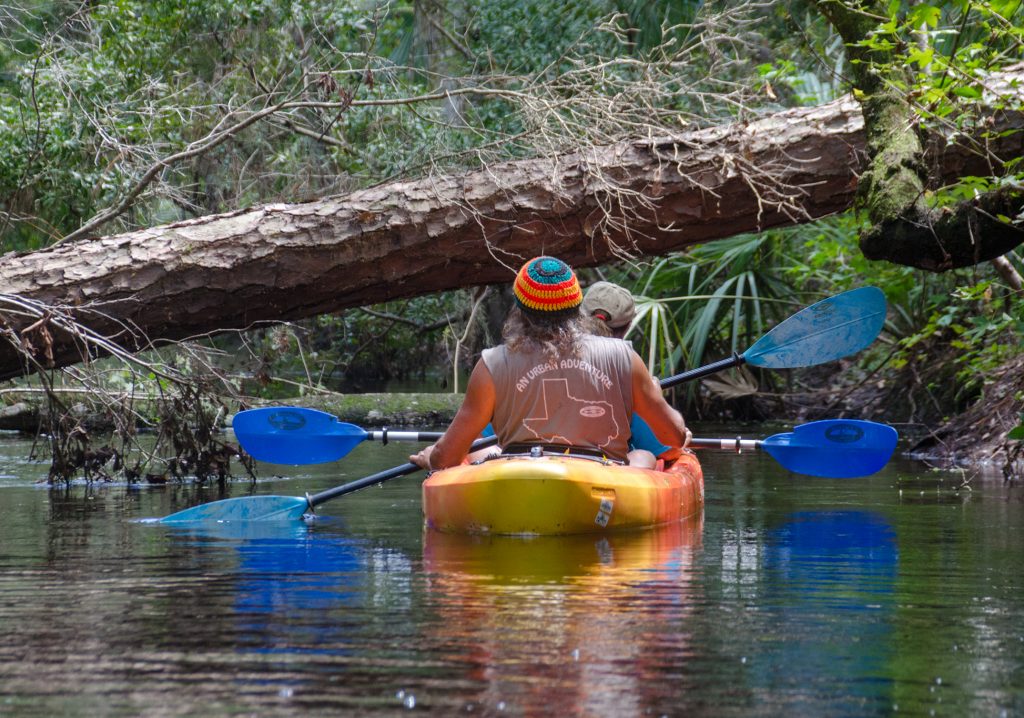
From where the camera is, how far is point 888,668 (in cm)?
306

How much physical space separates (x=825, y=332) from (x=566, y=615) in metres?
4.33

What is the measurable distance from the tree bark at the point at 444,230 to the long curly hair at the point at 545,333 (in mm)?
1912

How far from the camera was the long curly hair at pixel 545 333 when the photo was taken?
5.54 meters

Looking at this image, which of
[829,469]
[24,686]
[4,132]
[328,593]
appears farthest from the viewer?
[4,132]

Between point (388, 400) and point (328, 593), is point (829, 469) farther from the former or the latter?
point (388, 400)

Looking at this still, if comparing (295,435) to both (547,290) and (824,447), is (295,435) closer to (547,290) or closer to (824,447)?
(547,290)

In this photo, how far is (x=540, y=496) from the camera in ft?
17.6

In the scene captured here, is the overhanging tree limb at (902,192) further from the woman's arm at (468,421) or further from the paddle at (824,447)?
the woman's arm at (468,421)

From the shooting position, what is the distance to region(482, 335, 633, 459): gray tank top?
5570mm

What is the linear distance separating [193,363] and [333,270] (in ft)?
3.07

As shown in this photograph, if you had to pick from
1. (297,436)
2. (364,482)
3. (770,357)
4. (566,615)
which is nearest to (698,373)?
(770,357)

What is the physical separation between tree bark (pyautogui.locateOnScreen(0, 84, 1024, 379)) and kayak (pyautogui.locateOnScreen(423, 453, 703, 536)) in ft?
6.81

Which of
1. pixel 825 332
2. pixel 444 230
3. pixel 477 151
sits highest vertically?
pixel 477 151

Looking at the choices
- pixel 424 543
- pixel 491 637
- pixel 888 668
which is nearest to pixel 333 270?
pixel 424 543
